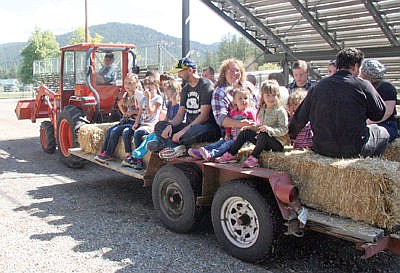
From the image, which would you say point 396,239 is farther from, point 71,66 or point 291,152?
point 71,66

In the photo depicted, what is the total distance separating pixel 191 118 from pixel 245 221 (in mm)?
1771

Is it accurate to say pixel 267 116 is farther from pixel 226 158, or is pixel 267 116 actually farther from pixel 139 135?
pixel 139 135

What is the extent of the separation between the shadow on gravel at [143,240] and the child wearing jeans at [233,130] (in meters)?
0.92

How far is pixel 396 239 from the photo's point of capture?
3.52 m

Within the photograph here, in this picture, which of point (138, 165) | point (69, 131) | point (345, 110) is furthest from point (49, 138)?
point (345, 110)

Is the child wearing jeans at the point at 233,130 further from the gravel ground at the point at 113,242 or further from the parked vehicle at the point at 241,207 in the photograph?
the gravel ground at the point at 113,242

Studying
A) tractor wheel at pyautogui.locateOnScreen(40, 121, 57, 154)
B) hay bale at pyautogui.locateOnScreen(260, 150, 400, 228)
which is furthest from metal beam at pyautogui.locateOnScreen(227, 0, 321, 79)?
hay bale at pyautogui.locateOnScreen(260, 150, 400, 228)

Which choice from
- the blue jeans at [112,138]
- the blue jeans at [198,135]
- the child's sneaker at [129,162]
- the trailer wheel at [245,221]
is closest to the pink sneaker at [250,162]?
the trailer wheel at [245,221]

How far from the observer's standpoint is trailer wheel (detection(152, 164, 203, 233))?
492cm

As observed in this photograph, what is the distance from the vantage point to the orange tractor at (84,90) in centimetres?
884

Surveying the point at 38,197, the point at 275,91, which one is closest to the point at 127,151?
the point at 38,197

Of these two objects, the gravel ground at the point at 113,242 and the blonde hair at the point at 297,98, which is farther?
the blonde hair at the point at 297,98

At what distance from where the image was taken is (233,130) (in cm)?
514

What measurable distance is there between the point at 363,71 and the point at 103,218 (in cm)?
348
